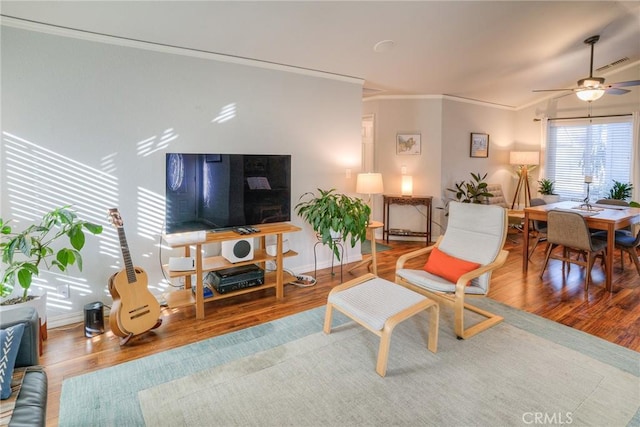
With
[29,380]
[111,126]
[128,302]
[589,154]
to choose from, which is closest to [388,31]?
[111,126]

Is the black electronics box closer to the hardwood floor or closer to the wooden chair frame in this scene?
the hardwood floor

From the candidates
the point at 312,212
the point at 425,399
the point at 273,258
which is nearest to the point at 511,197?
the point at 312,212

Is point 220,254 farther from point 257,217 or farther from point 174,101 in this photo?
point 174,101

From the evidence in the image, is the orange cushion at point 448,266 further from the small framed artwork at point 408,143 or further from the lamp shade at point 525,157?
the lamp shade at point 525,157

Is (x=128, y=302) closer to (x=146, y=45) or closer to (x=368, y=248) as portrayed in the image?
(x=146, y=45)

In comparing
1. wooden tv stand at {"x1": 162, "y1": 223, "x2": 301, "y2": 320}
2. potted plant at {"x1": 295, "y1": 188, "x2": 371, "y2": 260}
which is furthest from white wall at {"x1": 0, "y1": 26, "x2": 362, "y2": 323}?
potted plant at {"x1": 295, "y1": 188, "x2": 371, "y2": 260}

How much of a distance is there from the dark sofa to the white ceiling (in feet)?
7.01

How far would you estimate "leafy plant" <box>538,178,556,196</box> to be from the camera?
641cm

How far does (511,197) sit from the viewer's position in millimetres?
7164

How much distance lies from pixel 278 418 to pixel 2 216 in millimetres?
2546

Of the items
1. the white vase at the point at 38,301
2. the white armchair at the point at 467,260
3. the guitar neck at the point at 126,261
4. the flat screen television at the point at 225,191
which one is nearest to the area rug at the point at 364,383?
the white armchair at the point at 467,260

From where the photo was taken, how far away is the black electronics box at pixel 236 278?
127 inches

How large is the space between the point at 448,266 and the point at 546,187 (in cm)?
469

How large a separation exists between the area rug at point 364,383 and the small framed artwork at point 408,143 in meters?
3.68
